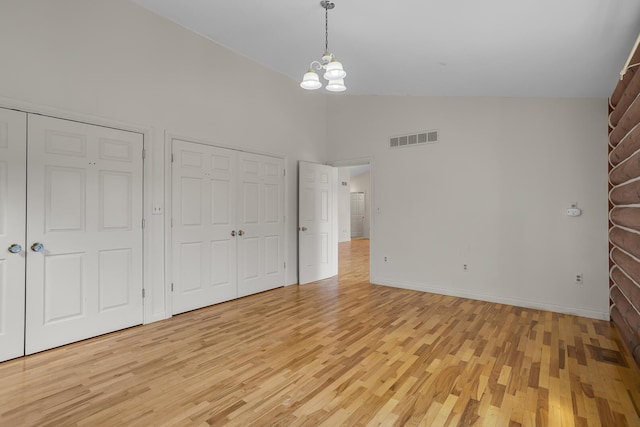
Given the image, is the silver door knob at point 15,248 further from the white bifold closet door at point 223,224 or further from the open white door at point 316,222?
the open white door at point 316,222

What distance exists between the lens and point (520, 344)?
3.05 m

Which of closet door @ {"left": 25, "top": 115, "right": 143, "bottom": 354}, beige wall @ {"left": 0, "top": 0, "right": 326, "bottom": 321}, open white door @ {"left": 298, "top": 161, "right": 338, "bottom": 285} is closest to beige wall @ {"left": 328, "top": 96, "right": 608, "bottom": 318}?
open white door @ {"left": 298, "top": 161, "right": 338, "bottom": 285}

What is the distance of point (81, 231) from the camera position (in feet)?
10.2

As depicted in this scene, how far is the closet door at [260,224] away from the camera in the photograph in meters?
4.63

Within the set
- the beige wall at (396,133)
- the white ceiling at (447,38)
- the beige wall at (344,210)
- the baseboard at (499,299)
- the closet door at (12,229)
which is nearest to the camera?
the white ceiling at (447,38)

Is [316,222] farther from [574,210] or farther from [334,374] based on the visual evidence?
[574,210]

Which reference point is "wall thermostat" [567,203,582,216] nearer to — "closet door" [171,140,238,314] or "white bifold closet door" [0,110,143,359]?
"closet door" [171,140,238,314]

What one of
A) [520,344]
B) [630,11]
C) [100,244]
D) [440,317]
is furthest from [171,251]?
[630,11]

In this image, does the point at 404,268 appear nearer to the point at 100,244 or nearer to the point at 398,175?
the point at 398,175

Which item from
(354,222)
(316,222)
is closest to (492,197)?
(316,222)

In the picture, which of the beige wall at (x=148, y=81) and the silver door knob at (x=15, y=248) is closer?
the silver door knob at (x=15, y=248)

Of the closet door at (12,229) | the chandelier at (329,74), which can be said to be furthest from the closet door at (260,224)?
the closet door at (12,229)

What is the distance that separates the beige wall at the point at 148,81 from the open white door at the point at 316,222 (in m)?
0.26

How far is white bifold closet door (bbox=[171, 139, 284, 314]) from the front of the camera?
3.93 meters
